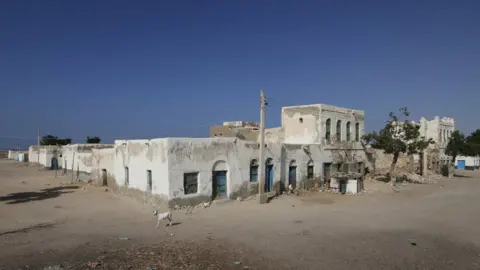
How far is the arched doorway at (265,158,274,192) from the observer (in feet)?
75.6

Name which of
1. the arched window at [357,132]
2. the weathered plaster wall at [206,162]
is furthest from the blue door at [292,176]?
the arched window at [357,132]

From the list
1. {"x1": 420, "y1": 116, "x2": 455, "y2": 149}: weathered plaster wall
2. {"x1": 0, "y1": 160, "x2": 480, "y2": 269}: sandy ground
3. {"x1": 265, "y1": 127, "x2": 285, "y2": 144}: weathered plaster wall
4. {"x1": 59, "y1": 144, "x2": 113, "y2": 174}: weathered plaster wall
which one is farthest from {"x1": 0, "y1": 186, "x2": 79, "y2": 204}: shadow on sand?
{"x1": 420, "y1": 116, "x2": 455, "y2": 149}: weathered plaster wall

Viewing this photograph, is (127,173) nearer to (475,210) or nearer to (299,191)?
(299,191)

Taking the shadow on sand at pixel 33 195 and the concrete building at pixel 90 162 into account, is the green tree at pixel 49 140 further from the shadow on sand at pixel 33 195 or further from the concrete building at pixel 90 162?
the shadow on sand at pixel 33 195

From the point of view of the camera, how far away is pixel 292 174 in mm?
25281

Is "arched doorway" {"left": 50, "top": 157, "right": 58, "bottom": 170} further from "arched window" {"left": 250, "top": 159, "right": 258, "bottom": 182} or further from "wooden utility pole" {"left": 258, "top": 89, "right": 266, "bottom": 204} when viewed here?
"wooden utility pole" {"left": 258, "top": 89, "right": 266, "bottom": 204}

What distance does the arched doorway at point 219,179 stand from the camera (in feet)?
66.3

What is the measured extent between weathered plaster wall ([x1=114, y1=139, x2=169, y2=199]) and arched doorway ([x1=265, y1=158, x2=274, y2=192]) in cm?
742

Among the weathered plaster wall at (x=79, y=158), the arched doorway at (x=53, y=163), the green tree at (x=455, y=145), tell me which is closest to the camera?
the weathered plaster wall at (x=79, y=158)

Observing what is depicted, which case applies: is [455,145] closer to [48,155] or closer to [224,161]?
[224,161]

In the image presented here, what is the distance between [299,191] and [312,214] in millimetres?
6533

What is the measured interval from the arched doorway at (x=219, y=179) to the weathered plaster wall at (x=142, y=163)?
307cm

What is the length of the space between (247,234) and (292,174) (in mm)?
12087

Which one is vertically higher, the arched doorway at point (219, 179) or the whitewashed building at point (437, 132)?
the whitewashed building at point (437, 132)
